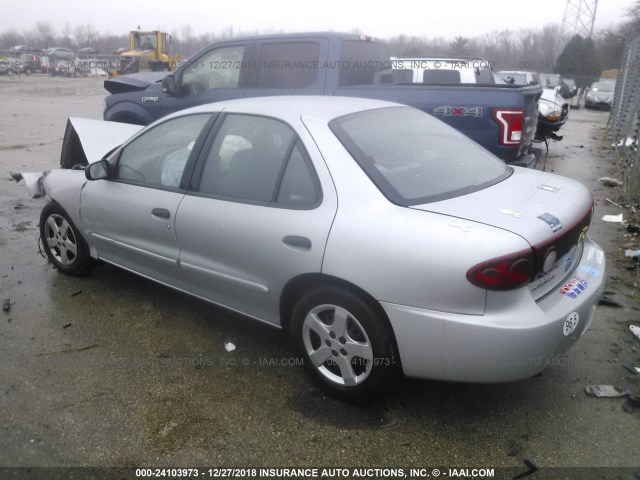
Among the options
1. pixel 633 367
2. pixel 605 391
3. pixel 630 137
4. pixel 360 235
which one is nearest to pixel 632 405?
pixel 605 391

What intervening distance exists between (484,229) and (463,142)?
1266mm

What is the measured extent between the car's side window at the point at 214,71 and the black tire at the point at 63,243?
2.87m

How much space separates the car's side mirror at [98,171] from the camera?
3811 mm

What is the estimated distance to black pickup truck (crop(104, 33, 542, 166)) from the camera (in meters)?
5.07

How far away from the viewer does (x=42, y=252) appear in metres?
5.02

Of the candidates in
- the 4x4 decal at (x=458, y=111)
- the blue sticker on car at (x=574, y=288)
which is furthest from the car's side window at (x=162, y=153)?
the 4x4 decal at (x=458, y=111)

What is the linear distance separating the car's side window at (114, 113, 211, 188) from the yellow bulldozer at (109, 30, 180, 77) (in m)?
27.3

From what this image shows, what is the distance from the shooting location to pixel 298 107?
3238 millimetres

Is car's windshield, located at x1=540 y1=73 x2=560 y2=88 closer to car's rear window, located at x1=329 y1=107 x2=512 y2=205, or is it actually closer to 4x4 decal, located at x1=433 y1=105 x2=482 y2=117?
4x4 decal, located at x1=433 y1=105 x2=482 y2=117

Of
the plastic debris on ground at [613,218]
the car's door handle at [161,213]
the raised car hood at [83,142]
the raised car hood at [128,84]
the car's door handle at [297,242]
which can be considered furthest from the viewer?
the raised car hood at [128,84]

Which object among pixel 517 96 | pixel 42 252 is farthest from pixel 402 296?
pixel 42 252

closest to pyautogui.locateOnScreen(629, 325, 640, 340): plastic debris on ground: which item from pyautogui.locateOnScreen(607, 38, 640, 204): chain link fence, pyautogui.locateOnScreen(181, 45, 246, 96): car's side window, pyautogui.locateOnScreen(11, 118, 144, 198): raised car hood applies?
pyautogui.locateOnScreen(607, 38, 640, 204): chain link fence

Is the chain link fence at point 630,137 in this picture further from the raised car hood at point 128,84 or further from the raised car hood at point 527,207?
the raised car hood at point 128,84

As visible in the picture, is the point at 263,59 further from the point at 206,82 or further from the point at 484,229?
the point at 484,229
